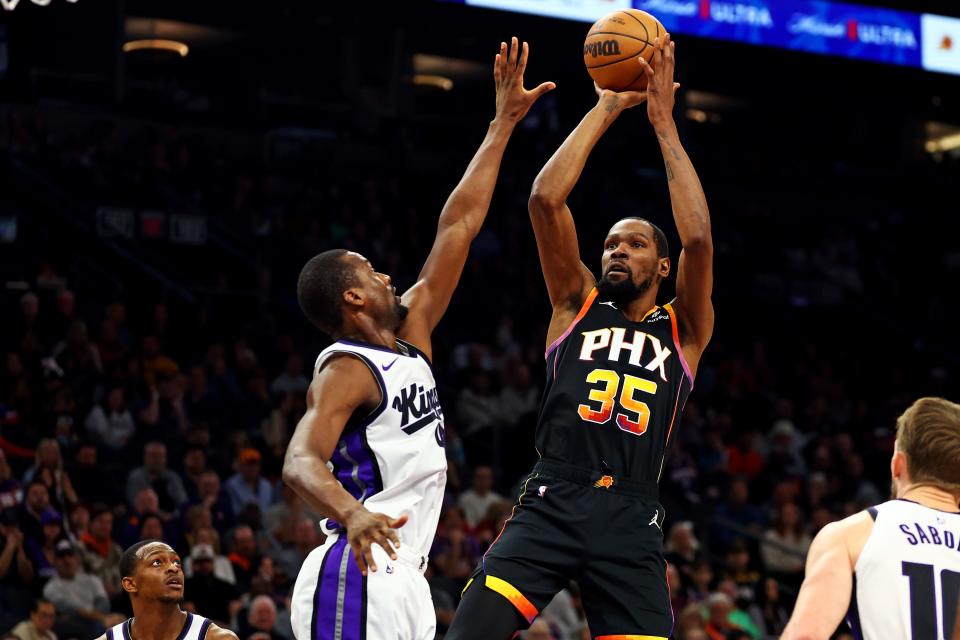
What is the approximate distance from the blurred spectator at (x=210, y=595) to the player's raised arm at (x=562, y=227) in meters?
5.75

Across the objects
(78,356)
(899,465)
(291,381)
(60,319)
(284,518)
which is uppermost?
(60,319)

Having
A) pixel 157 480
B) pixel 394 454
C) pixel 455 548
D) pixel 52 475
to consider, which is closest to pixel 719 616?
pixel 455 548

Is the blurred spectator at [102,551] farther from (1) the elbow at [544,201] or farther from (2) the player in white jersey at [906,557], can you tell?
(2) the player in white jersey at [906,557]

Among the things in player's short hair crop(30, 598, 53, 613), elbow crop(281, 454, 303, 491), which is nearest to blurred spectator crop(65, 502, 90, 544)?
player's short hair crop(30, 598, 53, 613)

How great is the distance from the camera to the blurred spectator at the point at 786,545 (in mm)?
14492

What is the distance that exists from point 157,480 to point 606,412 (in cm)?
724

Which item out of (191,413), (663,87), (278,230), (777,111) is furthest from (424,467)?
(777,111)

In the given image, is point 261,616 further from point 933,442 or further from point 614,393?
point 933,442

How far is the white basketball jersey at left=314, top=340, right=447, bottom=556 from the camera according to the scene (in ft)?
15.7

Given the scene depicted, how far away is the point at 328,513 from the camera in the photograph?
4.30 meters

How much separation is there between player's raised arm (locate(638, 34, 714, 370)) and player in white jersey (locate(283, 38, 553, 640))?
1.09 m

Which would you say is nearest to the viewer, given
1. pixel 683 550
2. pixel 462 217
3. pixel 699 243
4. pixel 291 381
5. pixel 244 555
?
pixel 699 243

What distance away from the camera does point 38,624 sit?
32.0ft

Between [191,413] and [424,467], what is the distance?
8950 millimetres
